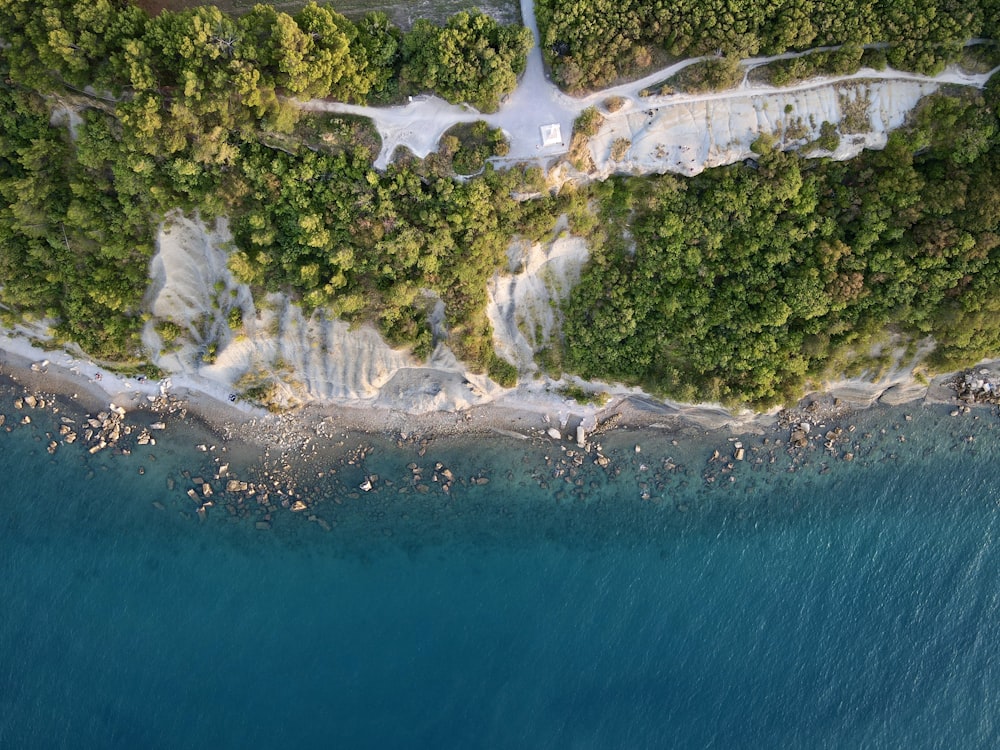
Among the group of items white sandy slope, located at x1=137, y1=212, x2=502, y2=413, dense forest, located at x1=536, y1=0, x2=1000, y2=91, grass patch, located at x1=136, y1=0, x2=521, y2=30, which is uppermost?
grass patch, located at x1=136, y1=0, x2=521, y2=30

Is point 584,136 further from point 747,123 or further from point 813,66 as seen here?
point 813,66

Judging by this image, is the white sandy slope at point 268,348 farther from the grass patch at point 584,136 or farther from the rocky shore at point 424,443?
the grass patch at point 584,136

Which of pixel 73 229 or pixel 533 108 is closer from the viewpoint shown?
pixel 533 108

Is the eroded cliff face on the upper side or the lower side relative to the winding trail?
lower

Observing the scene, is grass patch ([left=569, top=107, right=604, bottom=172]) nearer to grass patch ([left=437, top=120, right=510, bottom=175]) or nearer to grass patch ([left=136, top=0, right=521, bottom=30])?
grass patch ([left=437, top=120, right=510, bottom=175])

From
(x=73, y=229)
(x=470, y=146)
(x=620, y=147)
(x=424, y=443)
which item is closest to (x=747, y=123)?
(x=620, y=147)

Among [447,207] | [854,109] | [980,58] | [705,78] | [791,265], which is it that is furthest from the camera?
[791,265]

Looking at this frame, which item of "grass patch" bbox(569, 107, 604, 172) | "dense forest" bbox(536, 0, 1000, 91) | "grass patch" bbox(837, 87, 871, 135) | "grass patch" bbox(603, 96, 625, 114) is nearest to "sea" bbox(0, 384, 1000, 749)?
"grass patch" bbox(569, 107, 604, 172)
